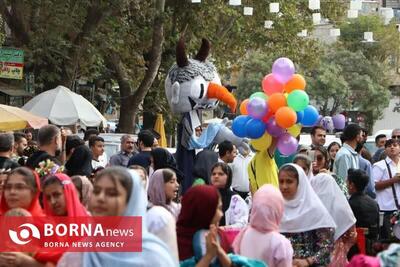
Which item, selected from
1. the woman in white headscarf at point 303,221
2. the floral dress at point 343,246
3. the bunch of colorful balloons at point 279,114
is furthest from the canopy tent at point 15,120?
the woman in white headscarf at point 303,221

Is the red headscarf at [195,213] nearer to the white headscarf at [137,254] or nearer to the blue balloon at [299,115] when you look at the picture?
the white headscarf at [137,254]

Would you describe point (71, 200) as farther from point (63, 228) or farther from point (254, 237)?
point (254, 237)

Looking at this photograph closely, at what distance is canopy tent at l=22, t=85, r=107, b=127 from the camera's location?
63.8 ft

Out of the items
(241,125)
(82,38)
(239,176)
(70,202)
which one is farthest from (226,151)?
(82,38)

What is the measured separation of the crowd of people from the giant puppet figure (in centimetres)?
47

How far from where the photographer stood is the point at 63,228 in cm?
666

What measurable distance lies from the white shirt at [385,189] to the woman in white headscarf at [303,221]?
14.4ft

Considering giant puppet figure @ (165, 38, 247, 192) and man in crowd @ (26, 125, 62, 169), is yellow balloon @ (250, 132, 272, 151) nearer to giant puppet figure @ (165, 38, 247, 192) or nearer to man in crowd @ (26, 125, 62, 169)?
giant puppet figure @ (165, 38, 247, 192)

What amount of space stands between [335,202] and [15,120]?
7911 mm

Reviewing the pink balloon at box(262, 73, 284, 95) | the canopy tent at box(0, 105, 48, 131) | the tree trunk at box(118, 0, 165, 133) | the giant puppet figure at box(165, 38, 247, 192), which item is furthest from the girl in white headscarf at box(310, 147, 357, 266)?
the tree trunk at box(118, 0, 165, 133)

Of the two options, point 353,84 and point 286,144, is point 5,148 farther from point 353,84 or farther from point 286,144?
point 353,84

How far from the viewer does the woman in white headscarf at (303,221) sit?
318 inches

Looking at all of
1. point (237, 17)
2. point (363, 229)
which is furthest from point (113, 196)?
point (237, 17)

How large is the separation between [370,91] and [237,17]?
24398 millimetres
